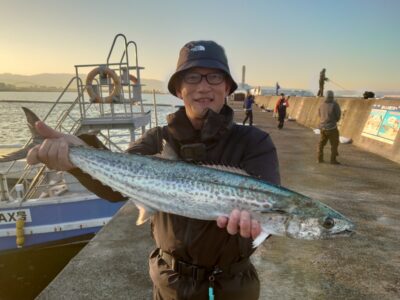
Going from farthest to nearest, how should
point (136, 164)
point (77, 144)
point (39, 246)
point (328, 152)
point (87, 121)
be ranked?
point (328, 152) < point (87, 121) < point (39, 246) < point (77, 144) < point (136, 164)

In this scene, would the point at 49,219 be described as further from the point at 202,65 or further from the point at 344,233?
the point at 344,233

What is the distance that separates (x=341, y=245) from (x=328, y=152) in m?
9.36

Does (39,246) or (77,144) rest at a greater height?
(77,144)

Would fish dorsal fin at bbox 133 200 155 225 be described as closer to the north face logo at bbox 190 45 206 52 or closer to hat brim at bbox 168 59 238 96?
hat brim at bbox 168 59 238 96

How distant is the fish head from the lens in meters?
2.33

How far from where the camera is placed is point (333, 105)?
1139 cm

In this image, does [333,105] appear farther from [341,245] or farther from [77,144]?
[77,144]

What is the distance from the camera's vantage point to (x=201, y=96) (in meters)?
2.47

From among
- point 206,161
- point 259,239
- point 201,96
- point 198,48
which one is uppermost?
point 198,48

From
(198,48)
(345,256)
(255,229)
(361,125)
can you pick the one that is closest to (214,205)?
(255,229)

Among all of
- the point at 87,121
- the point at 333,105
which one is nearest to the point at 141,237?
the point at 87,121

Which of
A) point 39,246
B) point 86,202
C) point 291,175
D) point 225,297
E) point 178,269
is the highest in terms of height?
point 178,269

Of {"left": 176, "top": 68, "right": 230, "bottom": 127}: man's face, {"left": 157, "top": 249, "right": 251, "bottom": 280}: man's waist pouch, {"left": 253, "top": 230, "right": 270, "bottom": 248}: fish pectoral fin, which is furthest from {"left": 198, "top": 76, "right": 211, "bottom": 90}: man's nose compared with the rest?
{"left": 157, "top": 249, "right": 251, "bottom": 280}: man's waist pouch

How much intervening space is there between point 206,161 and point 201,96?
0.52 meters
